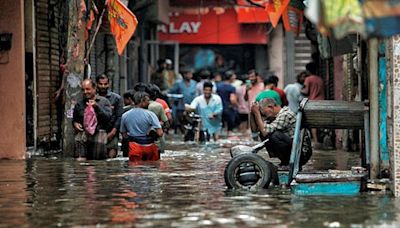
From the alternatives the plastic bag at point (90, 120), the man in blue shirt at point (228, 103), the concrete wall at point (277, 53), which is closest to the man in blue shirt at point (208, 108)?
the man in blue shirt at point (228, 103)

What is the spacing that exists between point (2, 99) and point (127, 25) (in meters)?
2.85

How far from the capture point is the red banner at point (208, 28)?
42.6 metres

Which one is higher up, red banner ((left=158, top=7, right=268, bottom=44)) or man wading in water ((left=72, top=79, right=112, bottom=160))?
red banner ((left=158, top=7, right=268, bottom=44))

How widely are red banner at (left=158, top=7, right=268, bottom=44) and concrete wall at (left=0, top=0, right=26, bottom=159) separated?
21894mm

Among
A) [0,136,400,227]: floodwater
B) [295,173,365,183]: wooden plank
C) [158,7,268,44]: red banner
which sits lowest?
[0,136,400,227]: floodwater

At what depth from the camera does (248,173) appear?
46.3ft

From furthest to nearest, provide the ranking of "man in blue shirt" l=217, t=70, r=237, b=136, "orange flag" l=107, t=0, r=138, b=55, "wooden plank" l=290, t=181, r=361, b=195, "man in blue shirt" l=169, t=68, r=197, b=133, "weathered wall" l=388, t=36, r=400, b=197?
1. "man in blue shirt" l=217, t=70, r=237, b=136
2. "man in blue shirt" l=169, t=68, r=197, b=133
3. "orange flag" l=107, t=0, r=138, b=55
4. "wooden plank" l=290, t=181, r=361, b=195
5. "weathered wall" l=388, t=36, r=400, b=197

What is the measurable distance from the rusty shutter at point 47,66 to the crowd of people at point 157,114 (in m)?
1.60

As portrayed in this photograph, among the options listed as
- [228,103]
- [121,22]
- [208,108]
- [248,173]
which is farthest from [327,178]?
[228,103]

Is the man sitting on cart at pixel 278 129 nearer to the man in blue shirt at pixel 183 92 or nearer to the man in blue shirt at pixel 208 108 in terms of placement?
the man in blue shirt at pixel 208 108

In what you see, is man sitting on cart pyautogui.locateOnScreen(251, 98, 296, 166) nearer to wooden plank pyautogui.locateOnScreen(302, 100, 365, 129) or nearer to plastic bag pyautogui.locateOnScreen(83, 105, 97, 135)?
wooden plank pyautogui.locateOnScreen(302, 100, 365, 129)

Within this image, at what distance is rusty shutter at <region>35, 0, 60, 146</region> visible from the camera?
23.0 metres

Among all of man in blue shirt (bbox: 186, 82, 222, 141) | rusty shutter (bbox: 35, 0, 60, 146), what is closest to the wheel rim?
rusty shutter (bbox: 35, 0, 60, 146)

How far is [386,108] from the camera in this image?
13570mm
